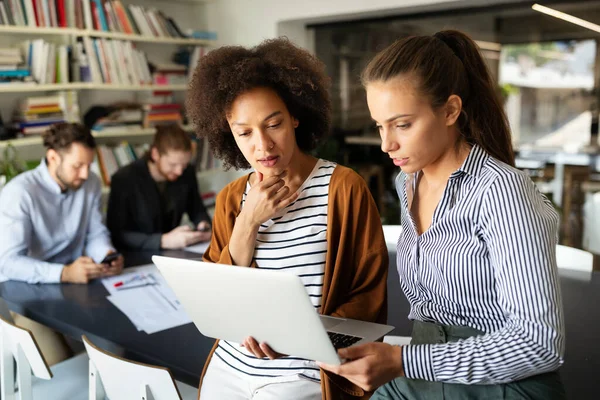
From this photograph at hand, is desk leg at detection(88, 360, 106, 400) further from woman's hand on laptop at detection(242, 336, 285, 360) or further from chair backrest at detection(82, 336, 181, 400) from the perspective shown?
woman's hand on laptop at detection(242, 336, 285, 360)

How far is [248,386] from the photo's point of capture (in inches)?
57.2

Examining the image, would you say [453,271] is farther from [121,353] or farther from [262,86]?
[121,353]

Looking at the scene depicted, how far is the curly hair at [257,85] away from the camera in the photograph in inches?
59.8

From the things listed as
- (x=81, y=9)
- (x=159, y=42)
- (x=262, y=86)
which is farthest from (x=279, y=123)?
(x=159, y=42)

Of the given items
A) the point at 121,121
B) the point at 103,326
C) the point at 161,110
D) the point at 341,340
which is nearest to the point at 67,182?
the point at 103,326

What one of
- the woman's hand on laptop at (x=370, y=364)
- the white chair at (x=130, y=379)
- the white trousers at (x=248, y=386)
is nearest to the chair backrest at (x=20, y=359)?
the white chair at (x=130, y=379)

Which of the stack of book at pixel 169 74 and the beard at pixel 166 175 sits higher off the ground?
the stack of book at pixel 169 74

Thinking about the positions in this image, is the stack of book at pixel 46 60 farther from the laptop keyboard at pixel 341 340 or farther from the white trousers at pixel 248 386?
the laptop keyboard at pixel 341 340

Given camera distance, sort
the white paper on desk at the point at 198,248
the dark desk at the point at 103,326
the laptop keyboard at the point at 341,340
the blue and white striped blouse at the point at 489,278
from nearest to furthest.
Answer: the blue and white striped blouse at the point at 489,278
the laptop keyboard at the point at 341,340
the dark desk at the point at 103,326
the white paper on desk at the point at 198,248

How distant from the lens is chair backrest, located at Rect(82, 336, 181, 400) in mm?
1437

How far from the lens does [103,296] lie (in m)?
2.19

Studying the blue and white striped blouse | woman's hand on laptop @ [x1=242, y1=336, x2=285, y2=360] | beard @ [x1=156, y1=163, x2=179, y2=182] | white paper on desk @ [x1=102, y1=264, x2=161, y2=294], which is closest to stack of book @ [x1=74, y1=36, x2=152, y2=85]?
beard @ [x1=156, y1=163, x2=179, y2=182]

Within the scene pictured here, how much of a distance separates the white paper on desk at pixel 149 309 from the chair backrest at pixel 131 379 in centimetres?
26

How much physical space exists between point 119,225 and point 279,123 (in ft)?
6.00
